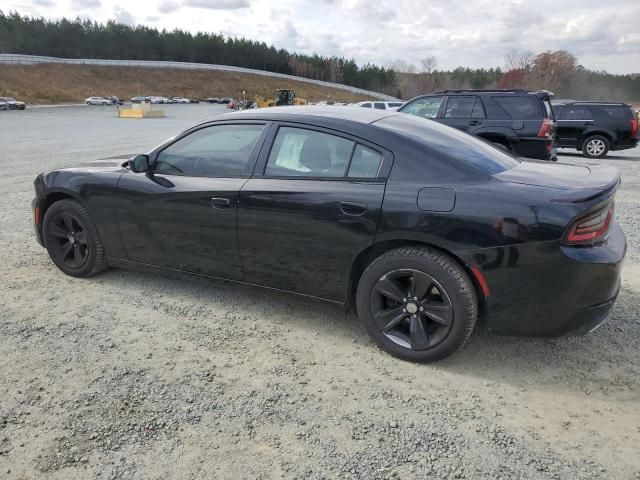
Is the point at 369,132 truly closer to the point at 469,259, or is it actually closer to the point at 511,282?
the point at 469,259

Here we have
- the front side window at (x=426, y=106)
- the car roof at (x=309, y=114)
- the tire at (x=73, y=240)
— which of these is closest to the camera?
the car roof at (x=309, y=114)

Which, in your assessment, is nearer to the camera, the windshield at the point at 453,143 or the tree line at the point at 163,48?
the windshield at the point at 453,143

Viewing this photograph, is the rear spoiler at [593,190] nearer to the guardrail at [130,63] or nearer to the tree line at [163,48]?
the guardrail at [130,63]

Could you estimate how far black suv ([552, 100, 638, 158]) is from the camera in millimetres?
13094

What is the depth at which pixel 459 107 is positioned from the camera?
10.3 meters

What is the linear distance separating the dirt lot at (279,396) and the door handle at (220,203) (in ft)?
2.20

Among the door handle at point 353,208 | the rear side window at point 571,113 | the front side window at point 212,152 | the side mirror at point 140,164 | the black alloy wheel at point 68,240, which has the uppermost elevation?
the rear side window at point 571,113

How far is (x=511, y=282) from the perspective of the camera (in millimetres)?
2811

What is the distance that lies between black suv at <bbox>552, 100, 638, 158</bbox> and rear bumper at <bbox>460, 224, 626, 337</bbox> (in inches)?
483

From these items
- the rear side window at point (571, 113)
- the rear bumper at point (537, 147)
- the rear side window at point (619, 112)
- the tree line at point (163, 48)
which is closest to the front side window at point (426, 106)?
the rear bumper at point (537, 147)

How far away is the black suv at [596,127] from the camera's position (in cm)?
1309

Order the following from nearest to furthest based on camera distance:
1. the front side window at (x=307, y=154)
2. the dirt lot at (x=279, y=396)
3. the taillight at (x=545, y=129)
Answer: the dirt lot at (x=279, y=396) < the front side window at (x=307, y=154) < the taillight at (x=545, y=129)

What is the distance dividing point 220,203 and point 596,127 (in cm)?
1305

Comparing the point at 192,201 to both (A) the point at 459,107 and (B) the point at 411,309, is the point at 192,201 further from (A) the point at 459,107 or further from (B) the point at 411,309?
(A) the point at 459,107
